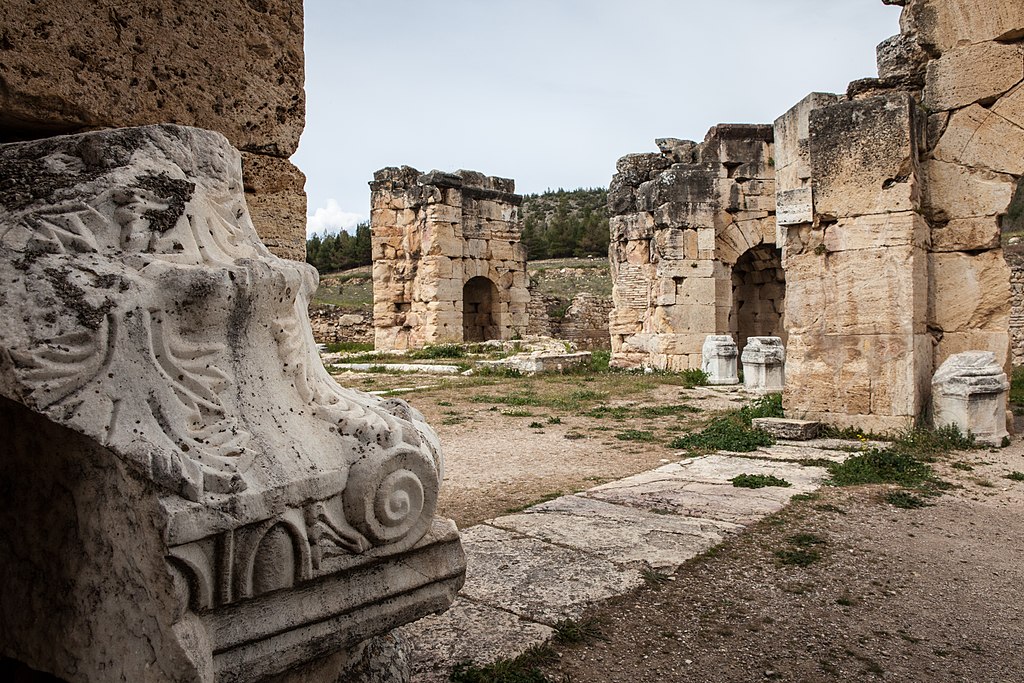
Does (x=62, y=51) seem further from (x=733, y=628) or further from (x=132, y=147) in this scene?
Result: (x=733, y=628)

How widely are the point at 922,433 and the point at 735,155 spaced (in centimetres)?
909

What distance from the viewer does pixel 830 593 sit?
3.17 meters

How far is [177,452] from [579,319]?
2238cm

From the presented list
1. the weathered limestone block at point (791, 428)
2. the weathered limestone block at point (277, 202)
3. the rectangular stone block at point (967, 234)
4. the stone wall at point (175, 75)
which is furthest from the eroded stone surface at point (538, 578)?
the rectangular stone block at point (967, 234)

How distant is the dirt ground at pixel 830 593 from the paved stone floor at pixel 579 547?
0.49 feet

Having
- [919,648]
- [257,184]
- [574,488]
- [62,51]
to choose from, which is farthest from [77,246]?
[574,488]

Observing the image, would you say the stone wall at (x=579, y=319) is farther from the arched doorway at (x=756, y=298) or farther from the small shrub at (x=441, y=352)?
the arched doorway at (x=756, y=298)

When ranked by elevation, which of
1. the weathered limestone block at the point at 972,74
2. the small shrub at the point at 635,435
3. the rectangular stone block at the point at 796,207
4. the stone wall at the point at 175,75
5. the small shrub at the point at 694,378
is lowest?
the small shrub at the point at 635,435

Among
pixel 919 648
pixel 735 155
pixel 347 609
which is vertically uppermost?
pixel 735 155

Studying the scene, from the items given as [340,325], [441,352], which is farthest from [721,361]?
[340,325]

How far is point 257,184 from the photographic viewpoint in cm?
243

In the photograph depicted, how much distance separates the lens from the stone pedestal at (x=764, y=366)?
11414 millimetres

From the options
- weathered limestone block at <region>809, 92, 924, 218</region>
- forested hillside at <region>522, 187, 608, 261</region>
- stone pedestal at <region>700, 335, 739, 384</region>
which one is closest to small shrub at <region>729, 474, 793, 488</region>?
weathered limestone block at <region>809, 92, 924, 218</region>

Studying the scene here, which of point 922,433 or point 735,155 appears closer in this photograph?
point 922,433
